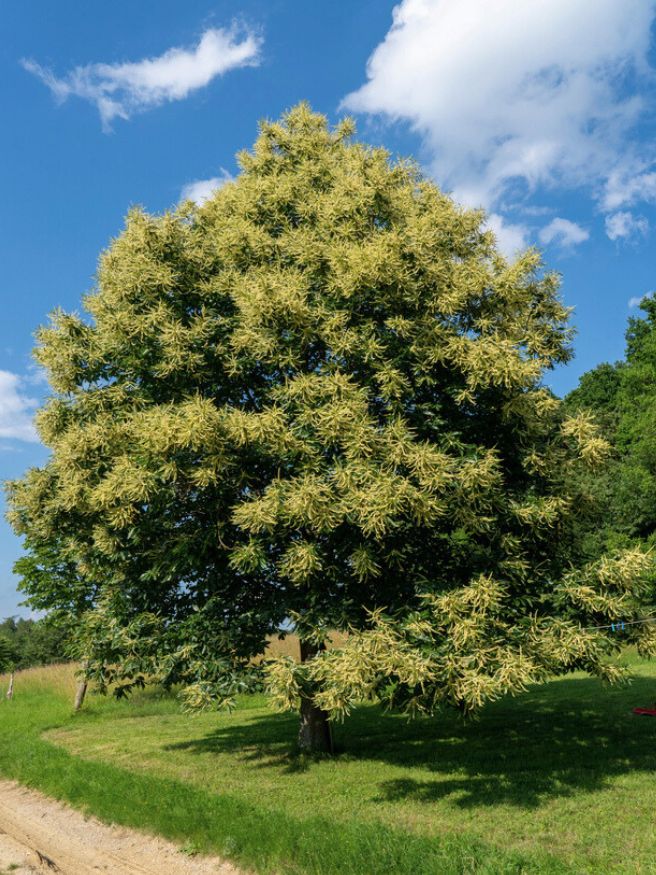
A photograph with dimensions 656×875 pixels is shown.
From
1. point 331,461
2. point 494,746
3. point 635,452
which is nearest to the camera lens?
point 331,461

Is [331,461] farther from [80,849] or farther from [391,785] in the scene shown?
[80,849]

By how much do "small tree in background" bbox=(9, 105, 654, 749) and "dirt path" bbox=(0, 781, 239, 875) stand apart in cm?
256

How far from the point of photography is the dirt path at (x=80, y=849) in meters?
8.84

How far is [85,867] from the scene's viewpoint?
30.1ft

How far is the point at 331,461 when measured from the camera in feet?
38.4

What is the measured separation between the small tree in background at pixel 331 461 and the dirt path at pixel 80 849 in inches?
101

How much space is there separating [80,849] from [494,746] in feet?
28.4

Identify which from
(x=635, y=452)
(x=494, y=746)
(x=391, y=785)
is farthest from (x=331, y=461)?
(x=635, y=452)

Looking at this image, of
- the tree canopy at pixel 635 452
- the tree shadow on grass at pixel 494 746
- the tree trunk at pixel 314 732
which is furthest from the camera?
the tree canopy at pixel 635 452

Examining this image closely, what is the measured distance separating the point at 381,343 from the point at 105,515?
644 centimetres

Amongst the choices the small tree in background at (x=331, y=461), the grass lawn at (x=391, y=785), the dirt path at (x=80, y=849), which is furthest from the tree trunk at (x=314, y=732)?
the dirt path at (x=80, y=849)

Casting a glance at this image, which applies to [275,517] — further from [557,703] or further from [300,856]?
[557,703]

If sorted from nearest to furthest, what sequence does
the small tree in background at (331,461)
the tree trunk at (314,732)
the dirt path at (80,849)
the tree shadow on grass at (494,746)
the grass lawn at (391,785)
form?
the grass lawn at (391,785)
the dirt path at (80,849)
the small tree in background at (331,461)
the tree shadow on grass at (494,746)
the tree trunk at (314,732)

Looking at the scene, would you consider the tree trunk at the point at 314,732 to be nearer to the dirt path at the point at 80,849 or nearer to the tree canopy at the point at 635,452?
the dirt path at the point at 80,849
